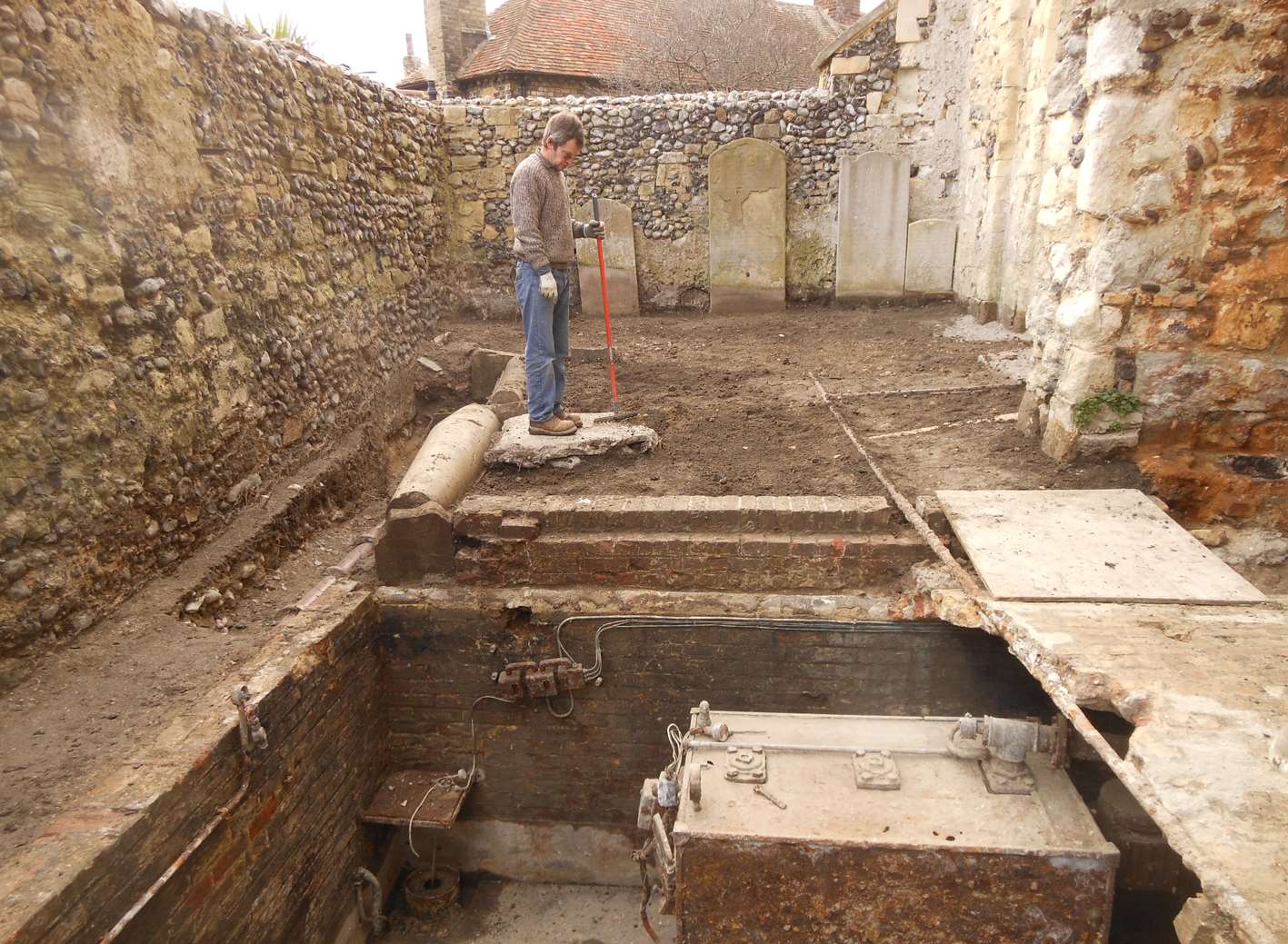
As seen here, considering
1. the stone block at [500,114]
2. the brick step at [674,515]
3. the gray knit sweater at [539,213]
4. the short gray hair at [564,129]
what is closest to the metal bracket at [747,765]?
the brick step at [674,515]

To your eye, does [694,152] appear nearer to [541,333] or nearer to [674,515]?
[541,333]

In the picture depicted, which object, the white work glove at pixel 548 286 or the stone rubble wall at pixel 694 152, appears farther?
the stone rubble wall at pixel 694 152

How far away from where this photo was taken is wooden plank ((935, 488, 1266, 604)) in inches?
116

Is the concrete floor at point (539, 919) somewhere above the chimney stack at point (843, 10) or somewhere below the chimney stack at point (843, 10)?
below

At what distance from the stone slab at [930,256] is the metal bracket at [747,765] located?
7491mm

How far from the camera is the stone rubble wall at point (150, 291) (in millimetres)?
3156

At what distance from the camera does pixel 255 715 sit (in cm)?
313

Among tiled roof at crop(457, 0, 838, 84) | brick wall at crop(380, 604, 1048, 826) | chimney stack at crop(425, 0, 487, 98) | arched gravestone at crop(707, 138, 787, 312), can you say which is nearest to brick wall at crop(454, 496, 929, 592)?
brick wall at crop(380, 604, 1048, 826)

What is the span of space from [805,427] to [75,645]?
13.7 feet

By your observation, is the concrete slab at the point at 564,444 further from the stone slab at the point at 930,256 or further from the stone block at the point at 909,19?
the stone block at the point at 909,19

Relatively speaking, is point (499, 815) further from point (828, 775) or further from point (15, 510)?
point (15, 510)

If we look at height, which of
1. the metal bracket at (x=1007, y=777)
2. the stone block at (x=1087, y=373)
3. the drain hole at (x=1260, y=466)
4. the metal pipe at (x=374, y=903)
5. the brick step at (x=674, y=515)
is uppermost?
the stone block at (x=1087, y=373)

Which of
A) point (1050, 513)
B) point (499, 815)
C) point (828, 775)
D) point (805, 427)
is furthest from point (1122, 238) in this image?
point (499, 815)

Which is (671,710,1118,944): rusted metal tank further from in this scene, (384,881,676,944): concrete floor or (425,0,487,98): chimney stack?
(425,0,487,98): chimney stack
